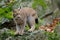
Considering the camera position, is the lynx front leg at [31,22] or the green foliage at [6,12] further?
the green foliage at [6,12]

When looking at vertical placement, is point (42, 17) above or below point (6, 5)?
below

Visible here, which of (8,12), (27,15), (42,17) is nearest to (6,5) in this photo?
(8,12)

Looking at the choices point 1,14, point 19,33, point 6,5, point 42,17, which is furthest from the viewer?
point 42,17

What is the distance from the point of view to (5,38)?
30.9ft

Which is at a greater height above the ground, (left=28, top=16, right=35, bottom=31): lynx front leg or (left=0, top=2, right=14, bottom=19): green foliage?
(left=0, top=2, right=14, bottom=19): green foliage

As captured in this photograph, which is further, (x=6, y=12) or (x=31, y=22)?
(x=6, y=12)

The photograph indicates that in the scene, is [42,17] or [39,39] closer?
[39,39]

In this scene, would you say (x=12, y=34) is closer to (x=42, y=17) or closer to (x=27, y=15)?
(x=27, y=15)

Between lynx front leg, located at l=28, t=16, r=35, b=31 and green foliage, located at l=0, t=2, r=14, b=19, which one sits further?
green foliage, located at l=0, t=2, r=14, b=19

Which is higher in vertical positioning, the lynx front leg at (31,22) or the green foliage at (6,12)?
the green foliage at (6,12)

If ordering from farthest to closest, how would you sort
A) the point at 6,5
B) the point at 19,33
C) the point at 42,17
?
the point at 42,17 → the point at 6,5 → the point at 19,33

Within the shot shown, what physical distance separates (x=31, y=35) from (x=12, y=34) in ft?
1.99

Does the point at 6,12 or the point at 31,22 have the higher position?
the point at 6,12

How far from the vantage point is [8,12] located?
34.9 feet
